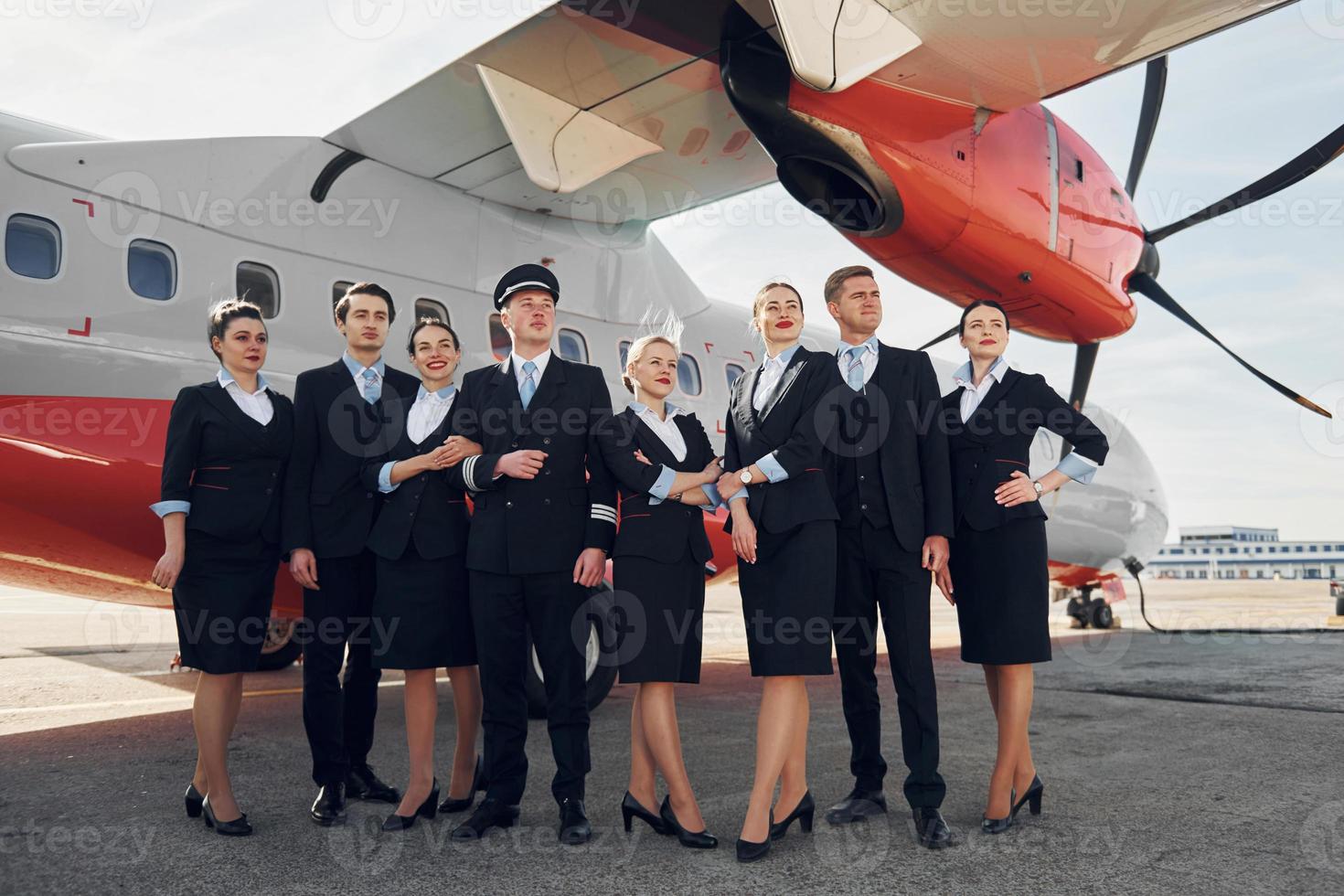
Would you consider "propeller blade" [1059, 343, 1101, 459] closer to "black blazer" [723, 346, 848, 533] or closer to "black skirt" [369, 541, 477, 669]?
"black blazer" [723, 346, 848, 533]

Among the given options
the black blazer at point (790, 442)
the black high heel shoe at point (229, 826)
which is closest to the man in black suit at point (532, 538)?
the black blazer at point (790, 442)

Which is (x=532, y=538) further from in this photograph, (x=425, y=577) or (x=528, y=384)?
(x=528, y=384)

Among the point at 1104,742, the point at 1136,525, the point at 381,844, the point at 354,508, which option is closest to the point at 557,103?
the point at 354,508

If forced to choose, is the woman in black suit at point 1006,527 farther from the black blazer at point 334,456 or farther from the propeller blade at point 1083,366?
the propeller blade at point 1083,366

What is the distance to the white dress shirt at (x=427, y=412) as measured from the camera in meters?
4.00

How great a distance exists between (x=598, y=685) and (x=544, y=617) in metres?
2.37

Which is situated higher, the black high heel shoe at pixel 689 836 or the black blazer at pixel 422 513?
the black blazer at pixel 422 513

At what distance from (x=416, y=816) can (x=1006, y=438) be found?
107 inches

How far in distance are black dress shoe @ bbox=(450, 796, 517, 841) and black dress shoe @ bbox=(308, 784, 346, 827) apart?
0.53 m

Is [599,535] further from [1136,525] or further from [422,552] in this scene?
[1136,525]

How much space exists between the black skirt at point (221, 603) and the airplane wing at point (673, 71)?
122 inches

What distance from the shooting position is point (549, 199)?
22.6 feet

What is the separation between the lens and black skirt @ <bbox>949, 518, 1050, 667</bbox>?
368 centimetres

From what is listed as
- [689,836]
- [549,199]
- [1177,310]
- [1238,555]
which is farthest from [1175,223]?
[1238,555]
